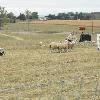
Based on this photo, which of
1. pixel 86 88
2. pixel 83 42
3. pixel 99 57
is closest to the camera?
pixel 86 88

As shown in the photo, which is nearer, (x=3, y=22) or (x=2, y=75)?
(x=2, y=75)

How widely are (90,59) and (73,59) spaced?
2.86ft

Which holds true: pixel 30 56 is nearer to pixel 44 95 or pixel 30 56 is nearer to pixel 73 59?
pixel 73 59

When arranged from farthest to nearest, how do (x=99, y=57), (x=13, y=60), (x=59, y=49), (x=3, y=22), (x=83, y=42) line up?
(x=3, y=22)
(x=83, y=42)
(x=59, y=49)
(x=99, y=57)
(x=13, y=60)

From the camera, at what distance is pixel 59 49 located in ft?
74.7

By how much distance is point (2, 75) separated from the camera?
14.2 m

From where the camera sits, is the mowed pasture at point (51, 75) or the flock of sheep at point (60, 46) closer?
the mowed pasture at point (51, 75)

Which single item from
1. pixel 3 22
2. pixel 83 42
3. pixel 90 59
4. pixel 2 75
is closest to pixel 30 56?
pixel 90 59

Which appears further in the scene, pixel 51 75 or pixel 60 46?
pixel 60 46

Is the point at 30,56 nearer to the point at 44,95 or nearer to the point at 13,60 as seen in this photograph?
the point at 13,60

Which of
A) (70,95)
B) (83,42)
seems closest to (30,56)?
(83,42)

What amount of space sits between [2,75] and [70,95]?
481 centimetres

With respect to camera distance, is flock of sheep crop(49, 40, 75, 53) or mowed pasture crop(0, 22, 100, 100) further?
flock of sheep crop(49, 40, 75, 53)

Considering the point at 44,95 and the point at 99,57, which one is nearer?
the point at 44,95
